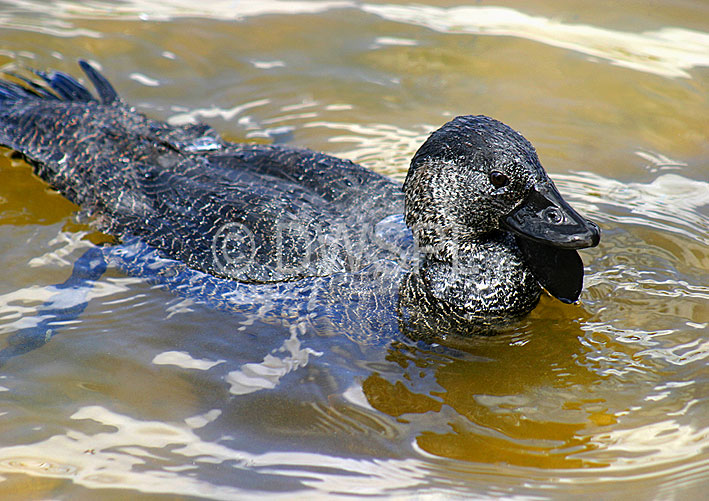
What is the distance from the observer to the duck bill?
13.4ft

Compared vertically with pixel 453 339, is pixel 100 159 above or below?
above

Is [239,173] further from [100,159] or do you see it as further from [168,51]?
[168,51]

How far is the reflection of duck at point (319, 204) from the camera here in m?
4.25

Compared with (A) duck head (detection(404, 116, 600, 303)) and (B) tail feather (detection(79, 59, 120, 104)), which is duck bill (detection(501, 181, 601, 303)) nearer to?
(A) duck head (detection(404, 116, 600, 303))

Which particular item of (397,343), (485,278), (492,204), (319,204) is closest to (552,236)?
(492,204)

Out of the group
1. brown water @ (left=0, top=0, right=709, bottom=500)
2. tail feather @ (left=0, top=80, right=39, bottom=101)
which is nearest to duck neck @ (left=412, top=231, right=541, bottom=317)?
brown water @ (left=0, top=0, right=709, bottom=500)

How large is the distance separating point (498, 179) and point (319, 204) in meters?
1.21

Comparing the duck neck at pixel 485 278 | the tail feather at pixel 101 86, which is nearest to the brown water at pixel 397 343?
the duck neck at pixel 485 278

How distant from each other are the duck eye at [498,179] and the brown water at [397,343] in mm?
936

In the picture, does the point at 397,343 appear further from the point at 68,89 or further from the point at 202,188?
the point at 68,89

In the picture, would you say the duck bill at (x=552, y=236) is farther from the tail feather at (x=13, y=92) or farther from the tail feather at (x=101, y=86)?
the tail feather at (x=13, y=92)

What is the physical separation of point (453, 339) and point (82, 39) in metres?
5.10

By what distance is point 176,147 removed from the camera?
5324 mm

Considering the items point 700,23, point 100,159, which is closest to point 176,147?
point 100,159
